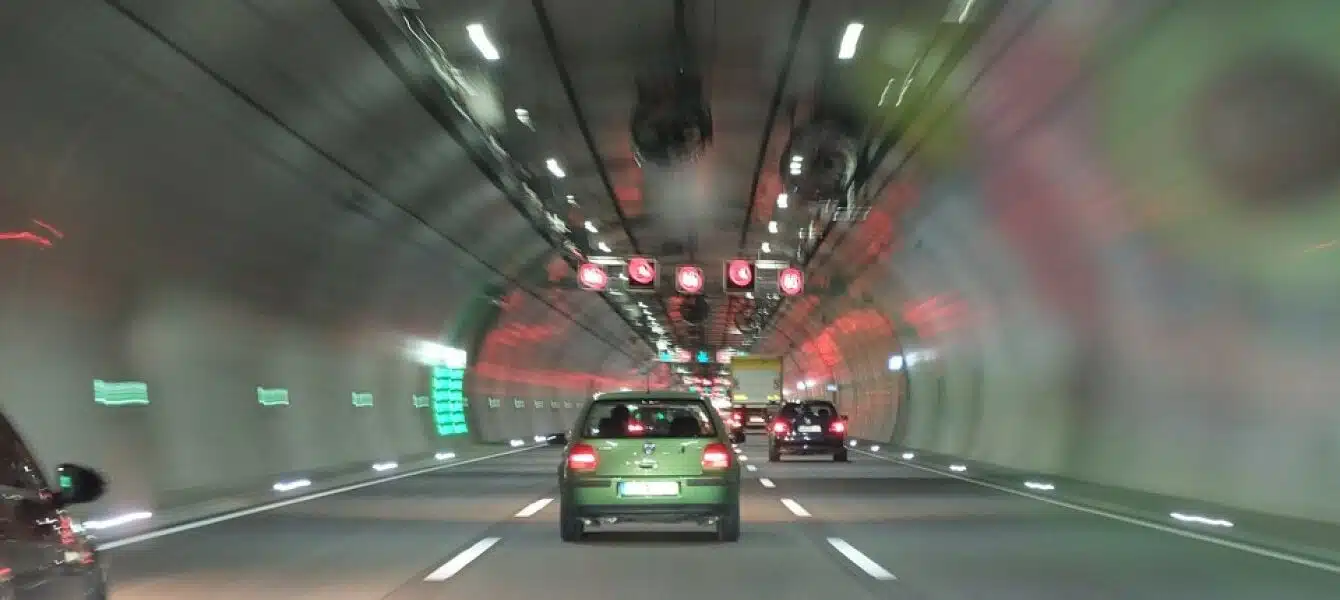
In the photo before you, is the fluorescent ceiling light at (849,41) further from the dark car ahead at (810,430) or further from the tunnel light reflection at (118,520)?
the dark car ahead at (810,430)

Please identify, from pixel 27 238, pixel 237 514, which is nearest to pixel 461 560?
pixel 27 238

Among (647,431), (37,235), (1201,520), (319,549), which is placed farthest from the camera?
(1201,520)

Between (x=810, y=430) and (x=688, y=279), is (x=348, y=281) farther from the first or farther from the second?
(x=810, y=430)

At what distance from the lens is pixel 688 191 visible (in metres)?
34.1

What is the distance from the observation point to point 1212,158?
18078mm

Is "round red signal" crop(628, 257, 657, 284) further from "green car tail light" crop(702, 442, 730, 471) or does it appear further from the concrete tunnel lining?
"green car tail light" crop(702, 442, 730, 471)

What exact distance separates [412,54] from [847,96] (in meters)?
6.98

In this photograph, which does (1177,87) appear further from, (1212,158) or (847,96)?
(847,96)

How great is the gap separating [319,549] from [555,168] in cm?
1580

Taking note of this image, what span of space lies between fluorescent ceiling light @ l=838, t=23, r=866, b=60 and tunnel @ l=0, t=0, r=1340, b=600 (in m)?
0.07

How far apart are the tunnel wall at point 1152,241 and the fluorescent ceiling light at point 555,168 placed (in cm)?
673

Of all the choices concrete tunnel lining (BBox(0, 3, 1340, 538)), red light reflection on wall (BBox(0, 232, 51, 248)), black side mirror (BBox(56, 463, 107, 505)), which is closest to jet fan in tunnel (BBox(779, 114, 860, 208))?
concrete tunnel lining (BBox(0, 3, 1340, 538))

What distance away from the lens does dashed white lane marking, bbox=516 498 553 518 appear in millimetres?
21062

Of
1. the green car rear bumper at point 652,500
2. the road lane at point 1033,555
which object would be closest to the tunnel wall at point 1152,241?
the road lane at point 1033,555
